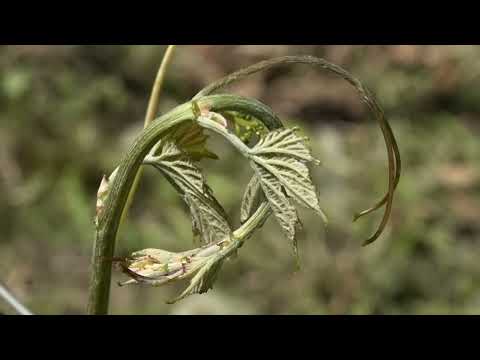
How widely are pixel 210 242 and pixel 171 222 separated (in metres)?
2.53

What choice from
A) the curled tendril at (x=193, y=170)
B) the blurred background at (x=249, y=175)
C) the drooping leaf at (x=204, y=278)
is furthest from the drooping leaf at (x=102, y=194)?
the blurred background at (x=249, y=175)

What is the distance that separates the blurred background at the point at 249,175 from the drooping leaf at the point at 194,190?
6.13 feet

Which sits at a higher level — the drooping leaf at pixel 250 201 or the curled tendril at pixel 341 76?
the curled tendril at pixel 341 76

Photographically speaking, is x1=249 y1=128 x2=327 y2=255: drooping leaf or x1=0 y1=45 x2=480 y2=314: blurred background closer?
x1=249 y1=128 x2=327 y2=255: drooping leaf

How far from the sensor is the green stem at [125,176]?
0.68m

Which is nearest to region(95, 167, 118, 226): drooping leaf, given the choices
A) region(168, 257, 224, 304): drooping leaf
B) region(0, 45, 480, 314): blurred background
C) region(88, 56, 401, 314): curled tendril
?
region(88, 56, 401, 314): curled tendril

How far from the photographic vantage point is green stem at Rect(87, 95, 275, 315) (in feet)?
2.22

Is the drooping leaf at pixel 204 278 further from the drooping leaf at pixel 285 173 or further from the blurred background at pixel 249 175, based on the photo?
the blurred background at pixel 249 175

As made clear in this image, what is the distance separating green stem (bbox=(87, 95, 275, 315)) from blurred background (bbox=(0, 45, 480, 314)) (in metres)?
1.81

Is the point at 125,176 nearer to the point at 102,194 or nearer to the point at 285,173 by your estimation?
the point at 102,194

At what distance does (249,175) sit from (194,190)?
2.79 metres

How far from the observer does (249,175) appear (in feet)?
11.5

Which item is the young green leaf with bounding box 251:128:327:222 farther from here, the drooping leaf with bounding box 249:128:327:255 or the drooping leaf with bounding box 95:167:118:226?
the drooping leaf with bounding box 95:167:118:226

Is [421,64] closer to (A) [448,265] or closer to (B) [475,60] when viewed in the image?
(B) [475,60]
